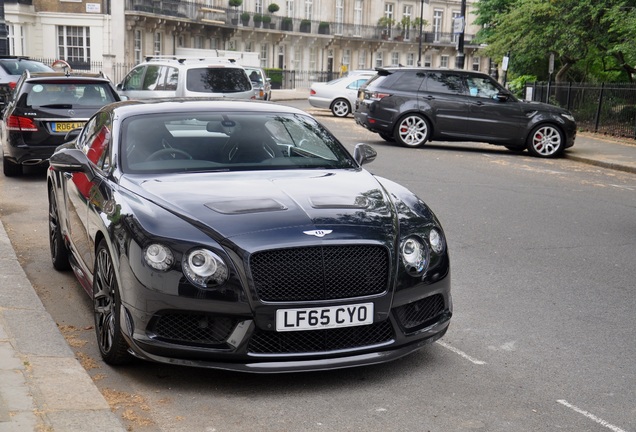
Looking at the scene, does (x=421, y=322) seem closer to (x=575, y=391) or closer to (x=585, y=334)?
(x=575, y=391)

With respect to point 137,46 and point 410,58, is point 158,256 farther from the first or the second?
point 410,58

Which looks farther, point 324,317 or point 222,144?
point 222,144

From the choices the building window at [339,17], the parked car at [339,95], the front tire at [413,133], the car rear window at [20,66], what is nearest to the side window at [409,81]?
the front tire at [413,133]

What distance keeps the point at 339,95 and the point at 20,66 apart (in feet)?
34.7

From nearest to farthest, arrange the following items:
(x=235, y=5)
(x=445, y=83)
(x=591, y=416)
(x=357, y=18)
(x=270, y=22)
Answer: (x=591, y=416) → (x=445, y=83) → (x=235, y=5) → (x=270, y=22) → (x=357, y=18)

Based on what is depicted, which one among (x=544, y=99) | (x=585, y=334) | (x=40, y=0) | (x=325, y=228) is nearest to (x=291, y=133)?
(x=325, y=228)

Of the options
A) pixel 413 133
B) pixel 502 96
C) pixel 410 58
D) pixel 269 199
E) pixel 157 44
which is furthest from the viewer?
pixel 410 58

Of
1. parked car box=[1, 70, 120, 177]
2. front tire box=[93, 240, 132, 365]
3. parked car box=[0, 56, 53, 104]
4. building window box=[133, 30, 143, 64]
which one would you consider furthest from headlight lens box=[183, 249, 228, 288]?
building window box=[133, 30, 143, 64]

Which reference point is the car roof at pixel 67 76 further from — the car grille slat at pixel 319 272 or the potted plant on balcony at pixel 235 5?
the potted plant on balcony at pixel 235 5

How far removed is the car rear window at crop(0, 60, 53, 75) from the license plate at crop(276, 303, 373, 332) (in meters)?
25.1

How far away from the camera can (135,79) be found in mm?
19109

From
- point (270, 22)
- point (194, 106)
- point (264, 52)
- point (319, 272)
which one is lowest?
point (264, 52)

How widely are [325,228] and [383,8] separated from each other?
263ft

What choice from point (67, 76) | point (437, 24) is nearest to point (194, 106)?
point (67, 76)
